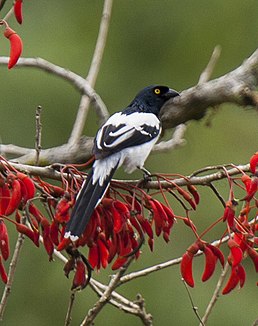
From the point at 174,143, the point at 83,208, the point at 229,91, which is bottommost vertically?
the point at 83,208

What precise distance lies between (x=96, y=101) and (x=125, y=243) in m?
1.51

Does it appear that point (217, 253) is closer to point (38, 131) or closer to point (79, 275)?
point (79, 275)

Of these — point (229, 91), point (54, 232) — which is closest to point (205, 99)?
point (229, 91)

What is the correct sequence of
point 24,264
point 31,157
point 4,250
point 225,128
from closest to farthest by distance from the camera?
point 4,250 < point 31,157 < point 24,264 < point 225,128

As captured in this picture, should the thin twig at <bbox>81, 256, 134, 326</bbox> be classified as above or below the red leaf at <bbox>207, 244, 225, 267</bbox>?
below

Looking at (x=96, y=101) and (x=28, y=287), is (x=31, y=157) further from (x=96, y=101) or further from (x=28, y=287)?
(x=28, y=287)

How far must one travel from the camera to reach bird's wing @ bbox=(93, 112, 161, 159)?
4.61 m

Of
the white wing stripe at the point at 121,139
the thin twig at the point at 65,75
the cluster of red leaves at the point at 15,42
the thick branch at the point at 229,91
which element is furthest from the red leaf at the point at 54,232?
the thin twig at the point at 65,75

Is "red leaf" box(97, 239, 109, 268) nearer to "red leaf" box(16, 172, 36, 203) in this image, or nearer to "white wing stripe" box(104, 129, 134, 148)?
"red leaf" box(16, 172, 36, 203)

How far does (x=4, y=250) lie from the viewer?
362 cm

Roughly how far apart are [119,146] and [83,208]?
1117 mm

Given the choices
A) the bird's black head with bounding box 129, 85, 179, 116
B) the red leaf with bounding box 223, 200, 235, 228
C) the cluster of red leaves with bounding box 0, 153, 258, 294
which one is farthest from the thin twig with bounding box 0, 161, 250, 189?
the bird's black head with bounding box 129, 85, 179, 116

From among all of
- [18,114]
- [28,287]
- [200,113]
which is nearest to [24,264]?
[28,287]

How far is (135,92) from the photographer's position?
13562mm
